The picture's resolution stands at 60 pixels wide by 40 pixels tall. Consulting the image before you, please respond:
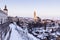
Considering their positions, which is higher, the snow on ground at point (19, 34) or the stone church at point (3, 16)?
the stone church at point (3, 16)

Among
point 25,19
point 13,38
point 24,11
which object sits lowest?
point 13,38

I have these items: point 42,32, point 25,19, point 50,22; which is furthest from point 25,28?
point 50,22

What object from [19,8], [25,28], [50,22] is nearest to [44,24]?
[50,22]

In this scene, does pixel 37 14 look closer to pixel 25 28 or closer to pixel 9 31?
pixel 25 28

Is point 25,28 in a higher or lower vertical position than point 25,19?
lower

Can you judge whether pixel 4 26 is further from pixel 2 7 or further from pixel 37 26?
pixel 37 26

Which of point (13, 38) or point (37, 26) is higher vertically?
point (37, 26)

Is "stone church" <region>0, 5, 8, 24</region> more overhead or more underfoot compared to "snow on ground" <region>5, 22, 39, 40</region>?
more overhead

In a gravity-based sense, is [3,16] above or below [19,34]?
above
